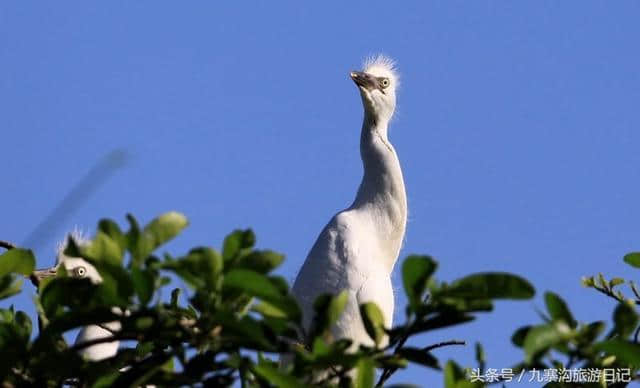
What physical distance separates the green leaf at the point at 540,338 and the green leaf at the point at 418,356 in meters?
0.21

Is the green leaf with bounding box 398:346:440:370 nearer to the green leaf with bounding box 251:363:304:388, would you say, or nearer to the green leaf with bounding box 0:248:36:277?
the green leaf with bounding box 251:363:304:388

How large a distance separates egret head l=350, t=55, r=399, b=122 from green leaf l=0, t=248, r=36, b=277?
15.6 ft

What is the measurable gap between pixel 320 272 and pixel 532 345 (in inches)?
159

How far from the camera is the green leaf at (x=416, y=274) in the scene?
1.78 meters

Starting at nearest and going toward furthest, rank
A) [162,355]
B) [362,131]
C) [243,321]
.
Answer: [243,321] → [162,355] → [362,131]

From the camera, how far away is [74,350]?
75.8 inches

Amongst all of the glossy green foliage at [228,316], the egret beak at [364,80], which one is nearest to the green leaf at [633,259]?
the glossy green foliage at [228,316]

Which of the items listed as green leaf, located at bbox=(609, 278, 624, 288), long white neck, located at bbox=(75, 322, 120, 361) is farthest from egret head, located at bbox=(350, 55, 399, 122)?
green leaf, located at bbox=(609, 278, 624, 288)

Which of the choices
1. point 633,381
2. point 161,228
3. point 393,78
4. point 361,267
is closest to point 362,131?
point 393,78

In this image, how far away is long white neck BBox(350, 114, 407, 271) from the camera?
6266 millimetres

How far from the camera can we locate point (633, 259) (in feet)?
8.18

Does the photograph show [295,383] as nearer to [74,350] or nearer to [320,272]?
[74,350]

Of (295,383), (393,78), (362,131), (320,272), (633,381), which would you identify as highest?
(393,78)

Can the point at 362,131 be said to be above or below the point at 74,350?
above
